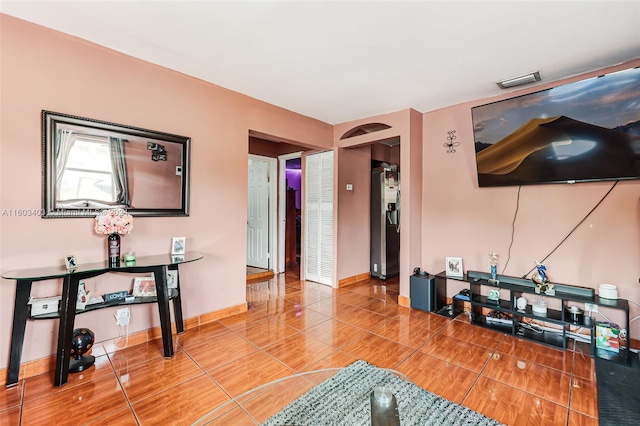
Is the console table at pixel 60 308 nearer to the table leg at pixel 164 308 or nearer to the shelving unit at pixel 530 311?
the table leg at pixel 164 308

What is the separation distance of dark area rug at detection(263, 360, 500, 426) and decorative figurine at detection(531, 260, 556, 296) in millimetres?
1625

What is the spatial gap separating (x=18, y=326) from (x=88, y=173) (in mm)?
1130

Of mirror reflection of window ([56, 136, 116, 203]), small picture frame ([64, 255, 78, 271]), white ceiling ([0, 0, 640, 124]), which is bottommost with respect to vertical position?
small picture frame ([64, 255, 78, 271])

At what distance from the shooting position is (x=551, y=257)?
2.92 m

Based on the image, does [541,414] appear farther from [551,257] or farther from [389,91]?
[389,91]

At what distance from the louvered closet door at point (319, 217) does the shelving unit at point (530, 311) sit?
5.76 feet

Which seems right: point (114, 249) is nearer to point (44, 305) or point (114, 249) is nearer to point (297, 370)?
point (44, 305)

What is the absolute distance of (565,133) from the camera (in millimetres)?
2596

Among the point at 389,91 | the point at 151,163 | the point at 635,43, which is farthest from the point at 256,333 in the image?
the point at 635,43

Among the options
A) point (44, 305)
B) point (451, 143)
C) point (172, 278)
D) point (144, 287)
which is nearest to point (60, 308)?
point (44, 305)

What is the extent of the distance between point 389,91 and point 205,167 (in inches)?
82.8

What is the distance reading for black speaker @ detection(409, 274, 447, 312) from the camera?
11.1ft

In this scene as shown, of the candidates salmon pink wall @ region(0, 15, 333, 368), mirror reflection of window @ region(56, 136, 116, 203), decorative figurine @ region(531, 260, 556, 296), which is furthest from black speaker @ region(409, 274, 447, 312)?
mirror reflection of window @ region(56, 136, 116, 203)

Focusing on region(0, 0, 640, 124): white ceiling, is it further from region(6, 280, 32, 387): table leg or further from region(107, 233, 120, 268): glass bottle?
region(6, 280, 32, 387): table leg
